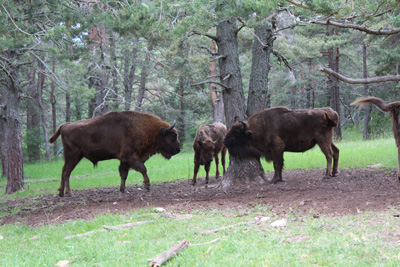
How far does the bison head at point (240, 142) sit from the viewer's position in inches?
429

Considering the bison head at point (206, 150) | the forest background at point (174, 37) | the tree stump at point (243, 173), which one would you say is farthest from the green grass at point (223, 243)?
the bison head at point (206, 150)

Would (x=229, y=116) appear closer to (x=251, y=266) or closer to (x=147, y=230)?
(x=147, y=230)

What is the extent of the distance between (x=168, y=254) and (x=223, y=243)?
75 centimetres

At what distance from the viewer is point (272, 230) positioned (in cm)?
566

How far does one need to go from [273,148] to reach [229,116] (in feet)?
4.93

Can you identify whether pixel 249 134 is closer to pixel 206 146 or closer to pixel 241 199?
pixel 206 146

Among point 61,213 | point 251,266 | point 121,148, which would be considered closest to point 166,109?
point 121,148

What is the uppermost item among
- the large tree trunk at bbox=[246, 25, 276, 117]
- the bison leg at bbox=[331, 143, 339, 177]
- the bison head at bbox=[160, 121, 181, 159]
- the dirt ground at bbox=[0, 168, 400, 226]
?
the large tree trunk at bbox=[246, 25, 276, 117]

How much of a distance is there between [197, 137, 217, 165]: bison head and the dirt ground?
2.91ft

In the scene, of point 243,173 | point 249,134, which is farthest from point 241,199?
point 249,134

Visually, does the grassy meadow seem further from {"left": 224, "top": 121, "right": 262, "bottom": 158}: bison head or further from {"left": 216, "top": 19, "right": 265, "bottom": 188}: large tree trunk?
{"left": 224, "top": 121, "right": 262, "bottom": 158}: bison head

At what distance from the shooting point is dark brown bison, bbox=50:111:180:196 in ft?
36.6

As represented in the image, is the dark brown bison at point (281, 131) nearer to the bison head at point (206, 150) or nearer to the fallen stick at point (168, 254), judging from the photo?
the bison head at point (206, 150)

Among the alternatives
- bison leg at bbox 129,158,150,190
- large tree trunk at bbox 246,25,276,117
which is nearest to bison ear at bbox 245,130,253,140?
large tree trunk at bbox 246,25,276,117
